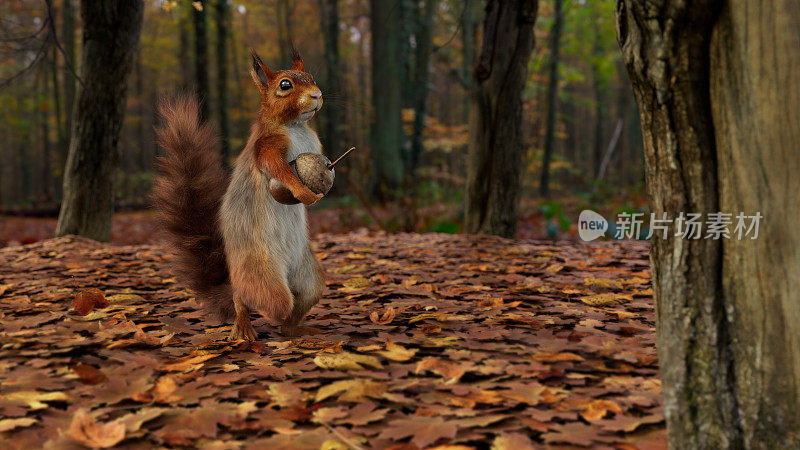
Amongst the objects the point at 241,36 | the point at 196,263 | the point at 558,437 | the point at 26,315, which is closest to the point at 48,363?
the point at 196,263

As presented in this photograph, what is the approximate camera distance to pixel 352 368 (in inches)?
105

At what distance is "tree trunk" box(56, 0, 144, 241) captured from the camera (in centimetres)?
624

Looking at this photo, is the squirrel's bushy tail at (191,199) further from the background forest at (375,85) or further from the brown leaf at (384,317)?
the brown leaf at (384,317)

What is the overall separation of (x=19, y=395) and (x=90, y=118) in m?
4.80

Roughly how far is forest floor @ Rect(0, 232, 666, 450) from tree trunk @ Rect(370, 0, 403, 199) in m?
9.64

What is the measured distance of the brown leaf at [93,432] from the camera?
6.58 feet

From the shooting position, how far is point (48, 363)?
8.96ft

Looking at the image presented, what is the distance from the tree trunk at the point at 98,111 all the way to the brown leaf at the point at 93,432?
5.02 meters

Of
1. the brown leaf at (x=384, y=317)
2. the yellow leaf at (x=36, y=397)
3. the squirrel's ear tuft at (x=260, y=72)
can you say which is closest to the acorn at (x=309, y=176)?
the squirrel's ear tuft at (x=260, y=72)

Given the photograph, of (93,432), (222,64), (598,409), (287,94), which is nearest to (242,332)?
(93,432)

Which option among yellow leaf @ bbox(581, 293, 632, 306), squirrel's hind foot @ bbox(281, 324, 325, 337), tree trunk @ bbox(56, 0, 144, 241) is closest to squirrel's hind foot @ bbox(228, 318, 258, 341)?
squirrel's hind foot @ bbox(281, 324, 325, 337)

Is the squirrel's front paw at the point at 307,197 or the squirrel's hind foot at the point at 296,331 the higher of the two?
the squirrel's front paw at the point at 307,197

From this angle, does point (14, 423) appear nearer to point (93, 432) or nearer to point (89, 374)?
point (93, 432)

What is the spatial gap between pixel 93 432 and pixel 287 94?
5.62 feet
